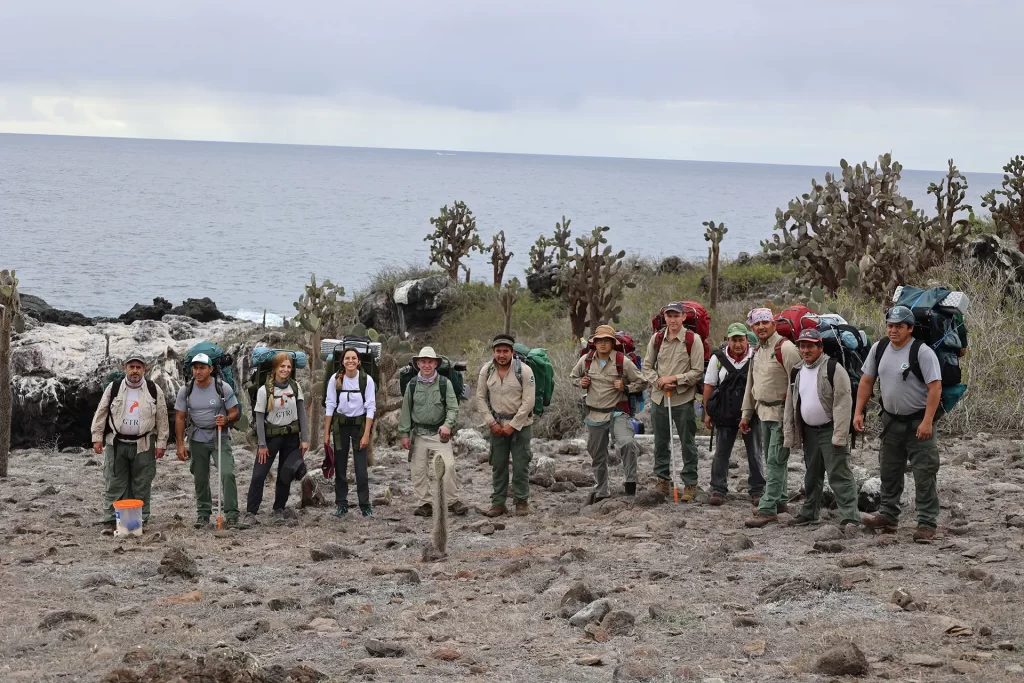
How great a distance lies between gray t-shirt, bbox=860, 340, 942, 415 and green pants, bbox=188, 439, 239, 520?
5979 mm

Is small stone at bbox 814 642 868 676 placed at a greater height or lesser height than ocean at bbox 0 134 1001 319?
lesser

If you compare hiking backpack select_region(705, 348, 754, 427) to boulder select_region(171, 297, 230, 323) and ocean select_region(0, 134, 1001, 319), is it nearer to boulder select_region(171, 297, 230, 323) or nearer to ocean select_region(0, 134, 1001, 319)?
boulder select_region(171, 297, 230, 323)

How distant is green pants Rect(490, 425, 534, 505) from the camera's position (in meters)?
11.7

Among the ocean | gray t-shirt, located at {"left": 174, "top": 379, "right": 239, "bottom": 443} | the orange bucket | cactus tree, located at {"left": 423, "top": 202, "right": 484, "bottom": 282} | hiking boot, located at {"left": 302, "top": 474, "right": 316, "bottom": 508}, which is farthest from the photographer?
the ocean

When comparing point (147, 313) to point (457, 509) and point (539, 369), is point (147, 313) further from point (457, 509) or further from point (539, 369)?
point (539, 369)

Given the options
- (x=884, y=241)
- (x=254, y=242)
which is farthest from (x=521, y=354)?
(x=254, y=242)

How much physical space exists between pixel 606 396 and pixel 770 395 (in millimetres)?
1755

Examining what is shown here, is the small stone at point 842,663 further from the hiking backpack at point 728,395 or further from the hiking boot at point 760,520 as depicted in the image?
the hiking backpack at point 728,395

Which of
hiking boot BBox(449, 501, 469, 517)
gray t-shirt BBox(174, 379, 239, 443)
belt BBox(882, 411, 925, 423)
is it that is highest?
belt BBox(882, 411, 925, 423)

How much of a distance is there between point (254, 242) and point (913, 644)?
78187 mm

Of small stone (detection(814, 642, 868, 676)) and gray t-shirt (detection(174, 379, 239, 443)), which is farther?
gray t-shirt (detection(174, 379, 239, 443))

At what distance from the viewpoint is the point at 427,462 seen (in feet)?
39.1

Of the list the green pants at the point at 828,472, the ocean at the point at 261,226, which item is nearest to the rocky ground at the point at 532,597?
the green pants at the point at 828,472

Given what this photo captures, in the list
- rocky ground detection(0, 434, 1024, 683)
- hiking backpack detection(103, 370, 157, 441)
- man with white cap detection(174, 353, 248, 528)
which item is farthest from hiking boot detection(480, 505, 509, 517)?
hiking backpack detection(103, 370, 157, 441)
